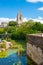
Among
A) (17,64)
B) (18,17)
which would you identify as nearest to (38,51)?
(17,64)

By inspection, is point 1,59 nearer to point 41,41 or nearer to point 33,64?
point 33,64

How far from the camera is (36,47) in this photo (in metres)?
21.8

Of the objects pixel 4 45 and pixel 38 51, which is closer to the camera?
pixel 38 51

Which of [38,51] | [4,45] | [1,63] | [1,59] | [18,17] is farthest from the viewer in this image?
[18,17]

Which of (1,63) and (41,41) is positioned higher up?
(41,41)

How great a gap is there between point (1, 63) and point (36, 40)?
461 cm

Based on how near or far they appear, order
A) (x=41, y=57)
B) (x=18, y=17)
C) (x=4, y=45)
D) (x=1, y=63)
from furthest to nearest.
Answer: (x=18, y=17)
(x=4, y=45)
(x=1, y=63)
(x=41, y=57)

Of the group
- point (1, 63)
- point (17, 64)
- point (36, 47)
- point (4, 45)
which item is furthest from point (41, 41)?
point (4, 45)

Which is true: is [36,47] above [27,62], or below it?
above

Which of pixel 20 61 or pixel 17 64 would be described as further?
pixel 20 61

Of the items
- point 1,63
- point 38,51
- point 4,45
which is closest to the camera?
point 38,51

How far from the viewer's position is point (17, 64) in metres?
21.7

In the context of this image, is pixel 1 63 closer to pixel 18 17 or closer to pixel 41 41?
pixel 41 41

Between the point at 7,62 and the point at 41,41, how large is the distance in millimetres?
5356
